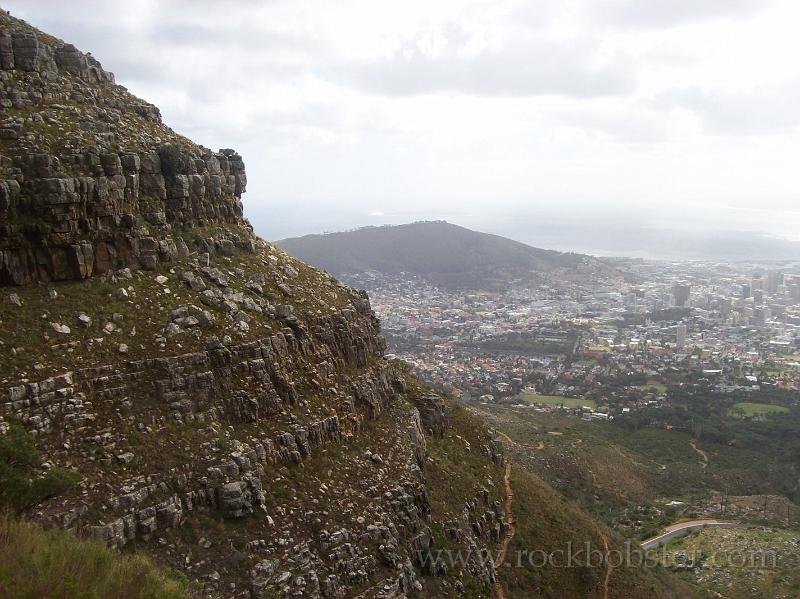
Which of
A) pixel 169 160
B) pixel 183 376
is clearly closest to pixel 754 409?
pixel 169 160

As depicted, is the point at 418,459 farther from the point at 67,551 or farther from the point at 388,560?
the point at 67,551

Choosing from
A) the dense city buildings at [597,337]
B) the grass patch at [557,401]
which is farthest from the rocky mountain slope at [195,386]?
the dense city buildings at [597,337]

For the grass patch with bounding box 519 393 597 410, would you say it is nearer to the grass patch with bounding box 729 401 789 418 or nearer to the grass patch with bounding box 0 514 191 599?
the grass patch with bounding box 729 401 789 418

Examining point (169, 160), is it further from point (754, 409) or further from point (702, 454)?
point (754, 409)

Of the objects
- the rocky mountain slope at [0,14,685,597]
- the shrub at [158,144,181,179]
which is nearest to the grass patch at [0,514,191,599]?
the rocky mountain slope at [0,14,685,597]

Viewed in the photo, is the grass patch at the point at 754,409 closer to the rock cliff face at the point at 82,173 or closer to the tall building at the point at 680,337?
the tall building at the point at 680,337

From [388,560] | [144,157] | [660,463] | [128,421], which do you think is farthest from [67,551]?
[660,463]
